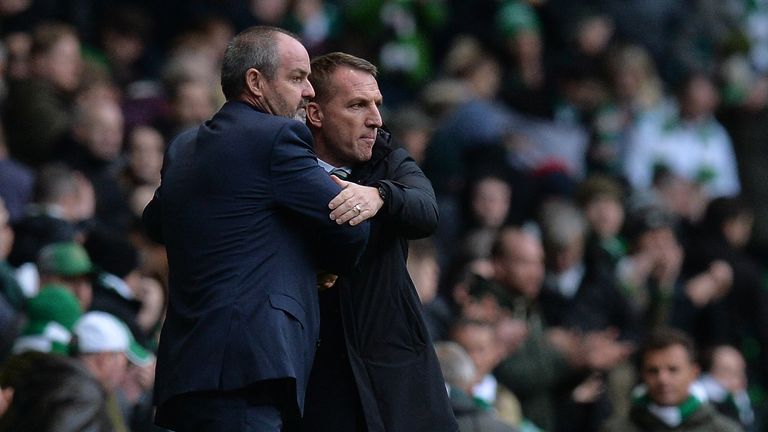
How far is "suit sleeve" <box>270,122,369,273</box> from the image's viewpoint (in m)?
5.62

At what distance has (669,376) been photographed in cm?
930

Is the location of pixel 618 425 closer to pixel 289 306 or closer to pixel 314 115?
pixel 314 115

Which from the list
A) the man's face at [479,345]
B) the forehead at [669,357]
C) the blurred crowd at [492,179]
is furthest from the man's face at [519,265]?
the forehead at [669,357]

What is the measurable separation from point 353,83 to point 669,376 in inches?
154

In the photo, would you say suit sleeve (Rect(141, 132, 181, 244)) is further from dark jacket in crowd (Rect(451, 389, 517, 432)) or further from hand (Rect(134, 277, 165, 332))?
hand (Rect(134, 277, 165, 332))

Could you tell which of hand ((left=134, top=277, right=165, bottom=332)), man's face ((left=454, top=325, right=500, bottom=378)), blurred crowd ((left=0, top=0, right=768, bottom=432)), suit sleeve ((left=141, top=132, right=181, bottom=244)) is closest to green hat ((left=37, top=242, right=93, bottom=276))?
blurred crowd ((left=0, top=0, right=768, bottom=432))

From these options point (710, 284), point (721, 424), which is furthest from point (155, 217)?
point (710, 284)

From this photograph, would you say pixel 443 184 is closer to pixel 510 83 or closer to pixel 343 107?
pixel 510 83

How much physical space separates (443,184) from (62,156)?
305cm

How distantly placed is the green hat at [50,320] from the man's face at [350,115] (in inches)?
108

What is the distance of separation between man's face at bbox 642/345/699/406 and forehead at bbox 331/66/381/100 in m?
3.80

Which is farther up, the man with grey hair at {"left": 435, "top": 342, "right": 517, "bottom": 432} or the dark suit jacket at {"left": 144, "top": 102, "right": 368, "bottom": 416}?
the dark suit jacket at {"left": 144, "top": 102, "right": 368, "bottom": 416}

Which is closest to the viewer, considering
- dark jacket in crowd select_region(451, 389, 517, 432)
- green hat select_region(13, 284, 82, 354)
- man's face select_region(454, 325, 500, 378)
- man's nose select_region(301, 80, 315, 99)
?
man's nose select_region(301, 80, 315, 99)

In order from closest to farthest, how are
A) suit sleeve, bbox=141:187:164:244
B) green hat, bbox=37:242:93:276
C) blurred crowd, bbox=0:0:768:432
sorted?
1. suit sleeve, bbox=141:187:164:244
2. green hat, bbox=37:242:93:276
3. blurred crowd, bbox=0:0:768:432
